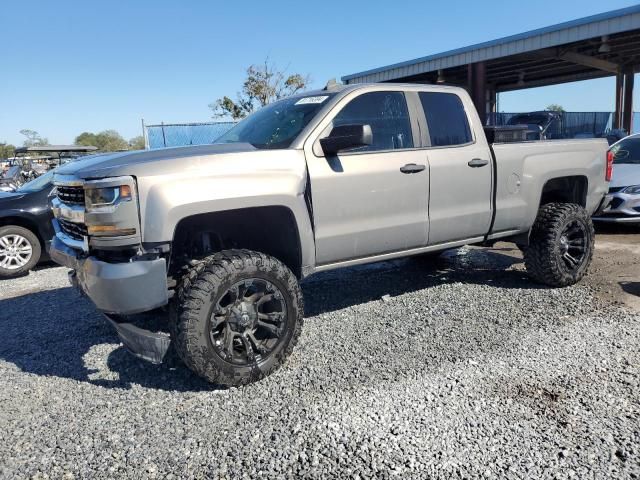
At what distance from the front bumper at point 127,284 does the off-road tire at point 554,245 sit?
12.2 feet

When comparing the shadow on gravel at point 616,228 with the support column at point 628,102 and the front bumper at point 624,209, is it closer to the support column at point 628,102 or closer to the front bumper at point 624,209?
the front bumper at point 624,209

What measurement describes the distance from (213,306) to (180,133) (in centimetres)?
1477

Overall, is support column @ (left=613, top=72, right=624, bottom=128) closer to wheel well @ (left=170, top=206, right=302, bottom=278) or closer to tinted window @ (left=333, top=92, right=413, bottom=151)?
tinted window @ (left=333, top=92, right=413, bottom=151)

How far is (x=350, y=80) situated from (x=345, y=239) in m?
19.7

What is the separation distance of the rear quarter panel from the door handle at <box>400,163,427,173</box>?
0.97 metres

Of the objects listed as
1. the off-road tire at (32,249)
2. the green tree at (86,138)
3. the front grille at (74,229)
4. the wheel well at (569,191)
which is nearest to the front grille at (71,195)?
the front grille at (74,229)

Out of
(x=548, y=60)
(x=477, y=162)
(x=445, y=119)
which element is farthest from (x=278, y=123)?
(x=548, y=60)

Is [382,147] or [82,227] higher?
[382,147]

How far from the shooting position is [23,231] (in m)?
6.88

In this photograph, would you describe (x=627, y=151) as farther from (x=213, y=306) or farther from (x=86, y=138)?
(x=86, y=138)

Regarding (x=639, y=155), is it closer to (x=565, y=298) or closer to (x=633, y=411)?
(x=565, y=298)

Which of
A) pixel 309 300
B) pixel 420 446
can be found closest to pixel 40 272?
pixel 309 300

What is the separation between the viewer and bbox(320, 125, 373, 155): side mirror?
11.3ft

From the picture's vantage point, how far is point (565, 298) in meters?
4.93
